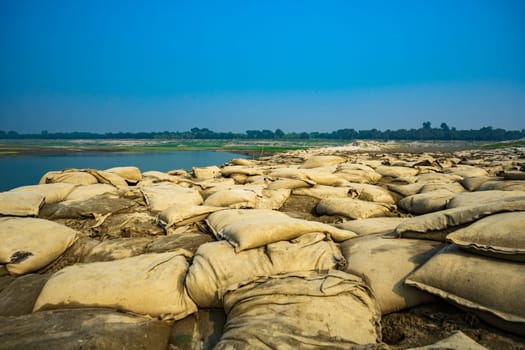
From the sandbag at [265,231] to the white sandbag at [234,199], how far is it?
1.53 meters

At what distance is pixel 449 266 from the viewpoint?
1.88 meters

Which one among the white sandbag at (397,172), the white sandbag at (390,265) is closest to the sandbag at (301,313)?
the white sandbag at (390,265)

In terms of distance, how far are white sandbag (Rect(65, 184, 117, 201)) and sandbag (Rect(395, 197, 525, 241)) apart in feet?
14.8

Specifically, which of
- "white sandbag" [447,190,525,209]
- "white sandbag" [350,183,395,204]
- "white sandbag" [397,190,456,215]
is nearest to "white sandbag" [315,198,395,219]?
"white sandbag" [397,190,456,215]

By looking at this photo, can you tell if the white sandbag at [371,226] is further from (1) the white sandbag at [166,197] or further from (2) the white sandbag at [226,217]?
(1) the white sandbag at [166,197]

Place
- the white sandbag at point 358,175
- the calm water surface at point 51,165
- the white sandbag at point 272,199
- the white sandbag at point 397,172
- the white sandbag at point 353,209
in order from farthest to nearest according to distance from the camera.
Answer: the calm water surface at point 51,165, the white sandbag at point 397,172, the white sandbag at point 358,175, the white sandbag at point 272,199, the white sandbag at point 353,209

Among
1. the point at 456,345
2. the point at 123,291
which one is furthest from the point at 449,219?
the point at 123,291

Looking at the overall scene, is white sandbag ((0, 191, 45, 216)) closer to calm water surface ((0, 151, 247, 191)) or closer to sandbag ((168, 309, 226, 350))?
sandbag ((168, 309, 226, 350))

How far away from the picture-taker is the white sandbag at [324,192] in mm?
5154

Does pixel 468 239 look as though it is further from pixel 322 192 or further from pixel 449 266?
pixel 322 192

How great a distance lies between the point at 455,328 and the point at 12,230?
3.95 m

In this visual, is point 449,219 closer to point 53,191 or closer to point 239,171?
point 53,191

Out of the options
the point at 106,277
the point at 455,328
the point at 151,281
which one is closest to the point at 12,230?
the point at 106,277

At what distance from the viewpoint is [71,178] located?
5.56m
